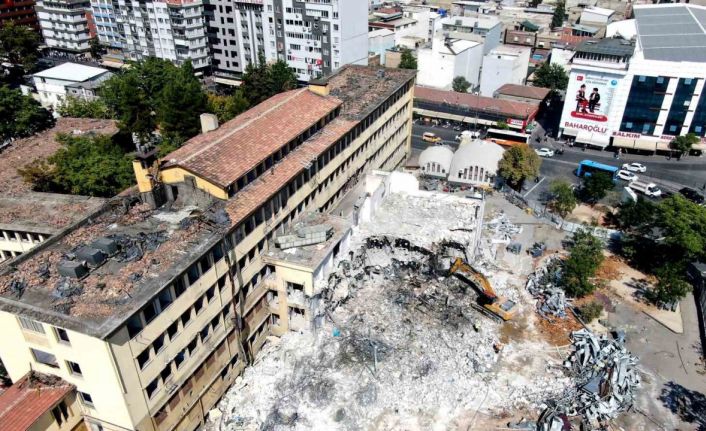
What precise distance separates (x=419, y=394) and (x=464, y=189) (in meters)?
36.5

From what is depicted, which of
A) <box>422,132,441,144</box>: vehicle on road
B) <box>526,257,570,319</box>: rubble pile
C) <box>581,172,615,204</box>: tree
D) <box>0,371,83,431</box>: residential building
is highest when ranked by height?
<box>0,371,83,431</box>: residential building

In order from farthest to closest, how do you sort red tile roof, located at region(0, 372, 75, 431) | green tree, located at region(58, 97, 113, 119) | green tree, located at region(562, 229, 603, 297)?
green tree, located at region(58, 97, 113, 119)
green tree, located at region(562, 229, 603, 297)
red tile roof, located at region(0, 372, 75, 431)

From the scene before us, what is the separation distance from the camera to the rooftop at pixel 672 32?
76.7m

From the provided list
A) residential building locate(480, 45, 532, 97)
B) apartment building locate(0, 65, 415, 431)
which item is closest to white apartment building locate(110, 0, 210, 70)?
residential building locate(480, 45, 532, 97)

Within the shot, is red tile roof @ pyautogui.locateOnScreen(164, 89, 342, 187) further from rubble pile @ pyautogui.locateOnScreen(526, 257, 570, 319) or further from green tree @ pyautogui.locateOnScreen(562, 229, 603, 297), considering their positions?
green tree @ pyautogui.locateOnScreen(562, 229, 603, 297)

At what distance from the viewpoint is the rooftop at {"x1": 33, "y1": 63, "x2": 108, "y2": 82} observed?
9338 cm

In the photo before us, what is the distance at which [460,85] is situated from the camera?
98.0 meters

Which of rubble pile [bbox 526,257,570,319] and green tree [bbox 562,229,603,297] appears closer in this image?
rubble pile [bbox 526,257,570,319]

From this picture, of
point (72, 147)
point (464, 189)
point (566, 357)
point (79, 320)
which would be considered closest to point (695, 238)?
point (566, 357)

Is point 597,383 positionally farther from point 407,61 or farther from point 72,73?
point 72,73

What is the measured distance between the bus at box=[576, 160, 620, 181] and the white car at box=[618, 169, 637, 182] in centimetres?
64

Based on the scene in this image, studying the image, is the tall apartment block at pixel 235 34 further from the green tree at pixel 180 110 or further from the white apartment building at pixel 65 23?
the white apartment building at pixel 65 23

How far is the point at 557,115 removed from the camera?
94938 mm

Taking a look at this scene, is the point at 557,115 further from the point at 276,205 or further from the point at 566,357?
the point at 276,205
